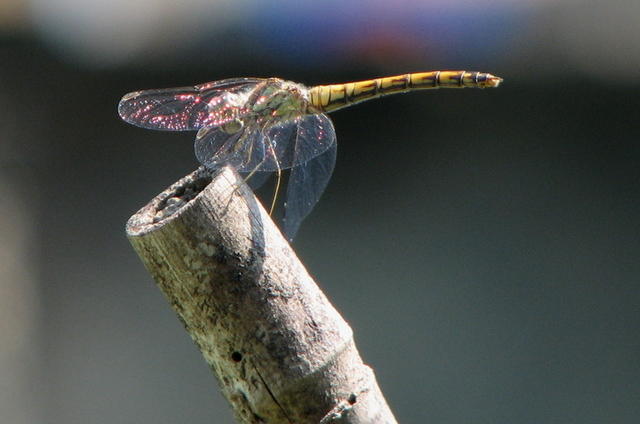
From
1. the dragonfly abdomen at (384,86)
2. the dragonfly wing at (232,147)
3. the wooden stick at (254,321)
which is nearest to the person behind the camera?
the wooden stick at (254,321)

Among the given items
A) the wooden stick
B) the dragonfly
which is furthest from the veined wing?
the wooden stick

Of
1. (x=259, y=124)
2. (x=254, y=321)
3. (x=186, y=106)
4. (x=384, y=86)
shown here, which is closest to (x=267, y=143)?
(x=259, y=124)

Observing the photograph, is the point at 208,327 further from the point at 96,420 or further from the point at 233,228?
the point at 96,420

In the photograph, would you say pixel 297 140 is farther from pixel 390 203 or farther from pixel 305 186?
pixel 390 203

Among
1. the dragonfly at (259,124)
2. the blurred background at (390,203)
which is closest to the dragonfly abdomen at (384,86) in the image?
the dragonfly at (259,124)

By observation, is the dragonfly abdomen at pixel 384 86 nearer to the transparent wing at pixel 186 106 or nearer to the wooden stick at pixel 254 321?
the transparent wing at pixel 186 106

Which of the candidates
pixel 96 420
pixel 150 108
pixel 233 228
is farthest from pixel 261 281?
pixel 96 420
